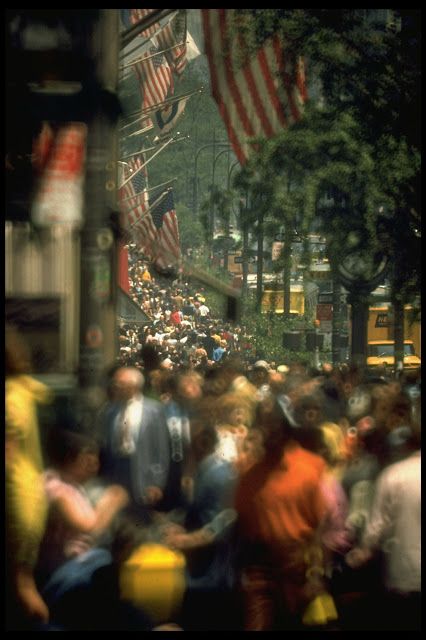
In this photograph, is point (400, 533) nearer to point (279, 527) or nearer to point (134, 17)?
point (279, 527)

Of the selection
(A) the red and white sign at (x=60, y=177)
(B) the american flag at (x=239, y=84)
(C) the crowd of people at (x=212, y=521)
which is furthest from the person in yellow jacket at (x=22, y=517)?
(B) the american flag at (x=239, y=84)

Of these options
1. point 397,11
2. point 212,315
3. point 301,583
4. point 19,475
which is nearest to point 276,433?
point 301,583

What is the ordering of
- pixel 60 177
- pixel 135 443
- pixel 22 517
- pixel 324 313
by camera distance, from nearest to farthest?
1. pixel 22 517
2. pixel 135 443
3. pixel 60 177
4. pixel 324 313

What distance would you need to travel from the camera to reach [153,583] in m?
7.11

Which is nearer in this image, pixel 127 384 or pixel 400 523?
pixel 400 523

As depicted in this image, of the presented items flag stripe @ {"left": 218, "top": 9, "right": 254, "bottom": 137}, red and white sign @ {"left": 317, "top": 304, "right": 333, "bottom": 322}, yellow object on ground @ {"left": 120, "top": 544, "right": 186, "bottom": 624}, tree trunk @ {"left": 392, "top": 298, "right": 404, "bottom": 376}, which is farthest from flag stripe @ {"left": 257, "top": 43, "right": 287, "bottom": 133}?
red and white sign @ {"left": 317, "top": 304, "right": 333, "bottom": 322}

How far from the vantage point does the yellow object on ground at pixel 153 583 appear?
7.05 metres


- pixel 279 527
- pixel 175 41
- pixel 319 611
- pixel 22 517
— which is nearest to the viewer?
pixel 22 517

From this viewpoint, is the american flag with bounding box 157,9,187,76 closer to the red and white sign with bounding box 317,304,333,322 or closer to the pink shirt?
the red and white sign with bounding box 317,304,333,322

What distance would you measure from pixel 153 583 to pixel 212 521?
0.59 metres

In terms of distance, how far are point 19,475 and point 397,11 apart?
33.3 feet

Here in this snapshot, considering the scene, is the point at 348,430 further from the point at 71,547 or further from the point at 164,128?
the point at 164,128

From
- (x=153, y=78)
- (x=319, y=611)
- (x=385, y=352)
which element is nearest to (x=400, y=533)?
(x=319, y=611)

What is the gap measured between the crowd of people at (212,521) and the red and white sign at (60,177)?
112cm
